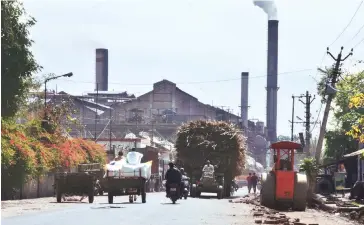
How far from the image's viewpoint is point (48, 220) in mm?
18656

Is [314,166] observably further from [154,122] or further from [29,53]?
[154,122]

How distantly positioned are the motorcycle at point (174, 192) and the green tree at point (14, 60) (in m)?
7.86

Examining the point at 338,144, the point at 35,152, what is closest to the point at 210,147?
the point at 35,152

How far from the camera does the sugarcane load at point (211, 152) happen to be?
1703 inches

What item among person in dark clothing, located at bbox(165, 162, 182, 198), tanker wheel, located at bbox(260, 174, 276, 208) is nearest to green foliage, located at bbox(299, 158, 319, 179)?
person in dark clothing, located at bbox(165, 162, 182, 198)

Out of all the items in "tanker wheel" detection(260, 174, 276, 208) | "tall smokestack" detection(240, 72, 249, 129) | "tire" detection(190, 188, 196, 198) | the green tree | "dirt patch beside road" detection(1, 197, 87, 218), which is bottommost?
"tire" detection(190, 188, 196, 198)

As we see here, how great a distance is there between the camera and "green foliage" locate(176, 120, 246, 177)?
43.5 meters

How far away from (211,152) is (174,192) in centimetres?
1231

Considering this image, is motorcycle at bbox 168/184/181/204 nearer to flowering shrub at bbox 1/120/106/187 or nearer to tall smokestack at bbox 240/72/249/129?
flowering shrub at bbox 1/120/106/187

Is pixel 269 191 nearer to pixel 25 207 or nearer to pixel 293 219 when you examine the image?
pixel 293 219

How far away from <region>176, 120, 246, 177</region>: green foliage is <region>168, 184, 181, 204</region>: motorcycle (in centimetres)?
1167

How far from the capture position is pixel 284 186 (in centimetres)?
2775

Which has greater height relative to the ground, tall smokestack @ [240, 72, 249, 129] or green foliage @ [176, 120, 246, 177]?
tall smokestack @ [240, 72, 249, 129]

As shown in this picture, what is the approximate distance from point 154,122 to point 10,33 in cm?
8057
